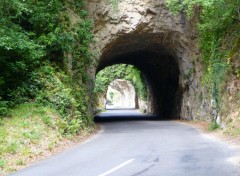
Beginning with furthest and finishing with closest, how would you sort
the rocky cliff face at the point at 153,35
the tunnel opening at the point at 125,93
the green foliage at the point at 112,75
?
the tunnel opening at the point at 125,93 → the green foliage at the point at 112,75 → the rocky cliff face at the point at 153,35

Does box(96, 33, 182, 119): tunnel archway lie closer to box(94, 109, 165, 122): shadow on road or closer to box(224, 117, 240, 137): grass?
box(94, 109, 165, 122): shadow on road

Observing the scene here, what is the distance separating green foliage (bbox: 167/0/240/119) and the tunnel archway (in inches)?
204

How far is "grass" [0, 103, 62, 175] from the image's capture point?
381 inches

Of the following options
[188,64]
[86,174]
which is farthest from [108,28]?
[86,174]

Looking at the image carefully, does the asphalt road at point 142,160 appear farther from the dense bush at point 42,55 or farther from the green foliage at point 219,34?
the green foliage at point 219,34

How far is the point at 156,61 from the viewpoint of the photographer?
31.6 meters

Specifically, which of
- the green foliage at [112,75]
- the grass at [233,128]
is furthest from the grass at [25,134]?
the green foliage at [112,75]

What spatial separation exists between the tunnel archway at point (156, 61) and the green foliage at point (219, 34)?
5.19 m

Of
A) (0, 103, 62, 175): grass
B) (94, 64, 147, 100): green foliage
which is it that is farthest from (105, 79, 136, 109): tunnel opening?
(0, 103, 62, 175): grass

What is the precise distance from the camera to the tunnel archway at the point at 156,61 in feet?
81.6

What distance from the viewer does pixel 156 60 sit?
31297 millimetres

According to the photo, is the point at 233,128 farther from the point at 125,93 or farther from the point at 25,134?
the point at 125,93

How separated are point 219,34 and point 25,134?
13.1 m

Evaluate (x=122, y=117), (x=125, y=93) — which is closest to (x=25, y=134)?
(x=122, y=117)
